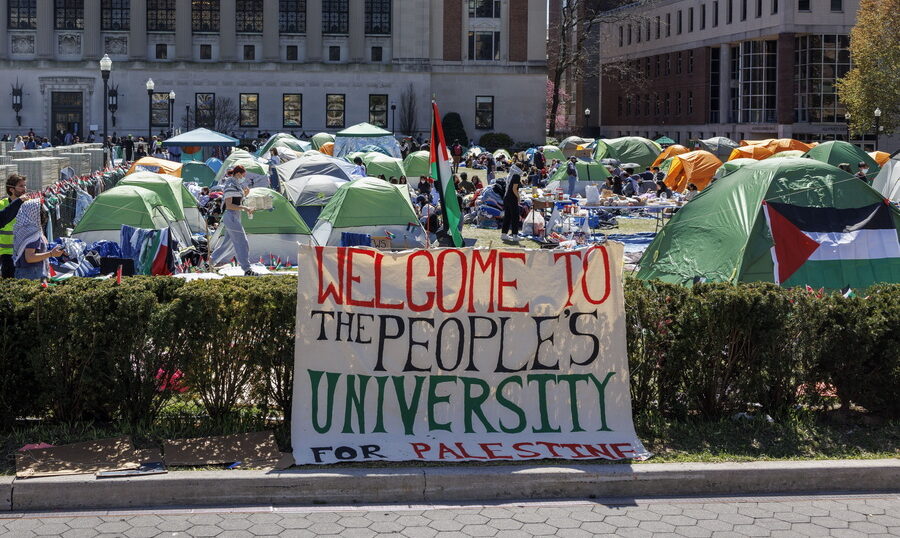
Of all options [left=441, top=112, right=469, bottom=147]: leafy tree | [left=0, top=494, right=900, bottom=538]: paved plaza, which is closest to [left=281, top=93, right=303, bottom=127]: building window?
[left=441, top=112, right=469, bottom=147]: leafy tree

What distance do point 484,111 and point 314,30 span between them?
42.4 feet

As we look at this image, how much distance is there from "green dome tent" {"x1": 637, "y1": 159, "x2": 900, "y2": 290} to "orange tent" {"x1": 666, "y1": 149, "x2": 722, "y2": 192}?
66.6 ft

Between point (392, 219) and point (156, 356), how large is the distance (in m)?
13.2

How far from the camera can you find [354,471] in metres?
6.79

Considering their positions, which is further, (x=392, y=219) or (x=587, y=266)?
(x=392, y=219)

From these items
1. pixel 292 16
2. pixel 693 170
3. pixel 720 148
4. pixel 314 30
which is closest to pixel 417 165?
pixel 693 170

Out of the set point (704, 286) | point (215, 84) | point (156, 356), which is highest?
point (215, 84)

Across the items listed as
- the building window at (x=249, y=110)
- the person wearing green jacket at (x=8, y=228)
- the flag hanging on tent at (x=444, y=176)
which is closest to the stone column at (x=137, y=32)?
the building window at (x=249, y=110)

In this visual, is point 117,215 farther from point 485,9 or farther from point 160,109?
point 485,9

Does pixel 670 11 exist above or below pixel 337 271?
above

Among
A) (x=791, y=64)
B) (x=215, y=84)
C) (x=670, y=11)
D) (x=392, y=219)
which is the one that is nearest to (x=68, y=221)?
(x=392, y=219)

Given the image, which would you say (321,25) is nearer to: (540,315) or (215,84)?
(215,84)

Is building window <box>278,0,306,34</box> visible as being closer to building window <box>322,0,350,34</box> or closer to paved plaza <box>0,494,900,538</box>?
building window <box>322,0,350,34</box>

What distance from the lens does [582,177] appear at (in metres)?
32.9
